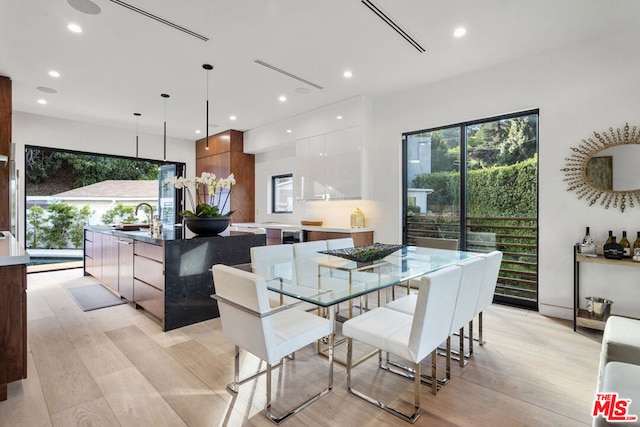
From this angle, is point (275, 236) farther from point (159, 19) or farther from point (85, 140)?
point (85, 140)

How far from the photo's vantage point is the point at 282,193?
268 inches

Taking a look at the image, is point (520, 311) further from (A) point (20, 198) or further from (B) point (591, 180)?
(A) point (20, 198)

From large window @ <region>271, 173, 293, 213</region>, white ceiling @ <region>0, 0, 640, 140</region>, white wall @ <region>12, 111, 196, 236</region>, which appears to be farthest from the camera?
large window @ <region>271, 173, 293, 213</region>

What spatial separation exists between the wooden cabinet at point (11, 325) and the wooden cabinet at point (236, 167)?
16.2 ft

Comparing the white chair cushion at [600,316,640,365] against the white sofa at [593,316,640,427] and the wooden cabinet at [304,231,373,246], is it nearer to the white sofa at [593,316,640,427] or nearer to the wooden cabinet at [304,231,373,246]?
the white sofa at [593,316,640,427]

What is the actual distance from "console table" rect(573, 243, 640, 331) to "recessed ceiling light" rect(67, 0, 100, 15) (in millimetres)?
4886

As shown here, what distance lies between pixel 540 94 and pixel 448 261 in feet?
7.57

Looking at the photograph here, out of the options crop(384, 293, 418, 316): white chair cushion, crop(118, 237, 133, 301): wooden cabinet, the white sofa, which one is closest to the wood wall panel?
crop(118, 237, 133, 301): wooden cabinet

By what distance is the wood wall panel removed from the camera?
4070 millimetres

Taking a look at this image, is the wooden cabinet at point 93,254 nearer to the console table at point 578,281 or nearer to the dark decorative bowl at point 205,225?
the dark decorative bowl at point 205,225

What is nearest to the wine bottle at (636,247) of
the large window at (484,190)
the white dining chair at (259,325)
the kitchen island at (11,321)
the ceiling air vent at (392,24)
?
the large window at (484,190)

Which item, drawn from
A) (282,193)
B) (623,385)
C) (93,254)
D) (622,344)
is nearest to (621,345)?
(622,344)

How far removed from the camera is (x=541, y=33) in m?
3.07

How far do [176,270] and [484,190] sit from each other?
3.70 metres
